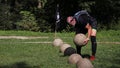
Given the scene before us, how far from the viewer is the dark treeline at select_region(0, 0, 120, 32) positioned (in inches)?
1433

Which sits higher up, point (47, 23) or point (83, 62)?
point (83, 62)

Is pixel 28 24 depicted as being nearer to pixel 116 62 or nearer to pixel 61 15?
pixel 61 15

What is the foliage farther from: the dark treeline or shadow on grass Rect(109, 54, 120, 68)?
shadow on grass Rect(109, 54, 120, 68)

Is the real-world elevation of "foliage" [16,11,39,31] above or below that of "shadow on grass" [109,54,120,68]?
below

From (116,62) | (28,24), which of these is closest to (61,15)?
(28,24)

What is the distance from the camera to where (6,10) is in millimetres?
40562

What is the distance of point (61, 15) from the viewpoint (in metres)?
38.4

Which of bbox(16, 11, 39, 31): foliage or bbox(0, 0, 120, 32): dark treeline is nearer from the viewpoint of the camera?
bbox(0, 0, 120, 32): dark treeline

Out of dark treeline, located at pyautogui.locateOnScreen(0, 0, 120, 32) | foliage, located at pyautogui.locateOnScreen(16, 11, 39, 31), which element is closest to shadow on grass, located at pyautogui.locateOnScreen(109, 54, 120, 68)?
dark treeline, located at pyautogui.locateOnScreen(0, 0, 120, 32)

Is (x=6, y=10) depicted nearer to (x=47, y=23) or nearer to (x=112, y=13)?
(x=47, y=23)

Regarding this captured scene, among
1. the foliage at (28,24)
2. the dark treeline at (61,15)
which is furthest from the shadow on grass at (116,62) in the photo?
the foliage at (28,24)

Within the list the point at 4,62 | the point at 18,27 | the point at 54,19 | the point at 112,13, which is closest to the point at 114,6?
the point at 112,13

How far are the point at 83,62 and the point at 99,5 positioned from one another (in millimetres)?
27274

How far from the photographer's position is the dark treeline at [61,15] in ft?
119
